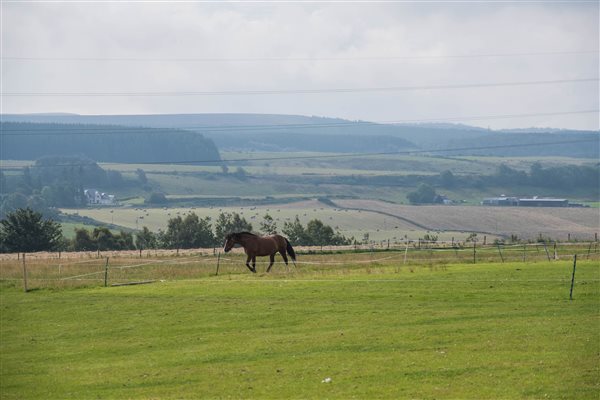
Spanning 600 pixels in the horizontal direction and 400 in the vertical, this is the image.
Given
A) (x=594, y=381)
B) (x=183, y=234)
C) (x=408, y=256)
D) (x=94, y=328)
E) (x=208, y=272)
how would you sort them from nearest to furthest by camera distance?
(x=594, y=381) < (x=94, y=328) < (x=208, y=272) < (x=408, y=256) < (x=183, y=234)

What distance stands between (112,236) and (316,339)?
61.8 meters

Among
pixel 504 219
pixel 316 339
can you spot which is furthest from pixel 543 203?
pixel 316 339

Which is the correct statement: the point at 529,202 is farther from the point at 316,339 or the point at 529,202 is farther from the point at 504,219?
the point at 316,339

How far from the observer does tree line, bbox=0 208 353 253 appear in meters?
78.1

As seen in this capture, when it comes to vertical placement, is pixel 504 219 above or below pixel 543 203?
below

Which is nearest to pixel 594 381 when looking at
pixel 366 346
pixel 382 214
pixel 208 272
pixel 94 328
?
pixel 366 346

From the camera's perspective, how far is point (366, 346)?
79.0ft

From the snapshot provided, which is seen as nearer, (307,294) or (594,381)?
(594,381)

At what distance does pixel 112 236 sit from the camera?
8500 cm

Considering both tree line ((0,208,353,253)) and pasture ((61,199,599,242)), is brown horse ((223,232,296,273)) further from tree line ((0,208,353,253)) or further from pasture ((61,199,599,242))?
pasture ((61,199,599,242))

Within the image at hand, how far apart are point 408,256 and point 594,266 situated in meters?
21.2

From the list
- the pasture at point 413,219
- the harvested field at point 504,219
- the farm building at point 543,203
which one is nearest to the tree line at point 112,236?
the pasture at point 413,219

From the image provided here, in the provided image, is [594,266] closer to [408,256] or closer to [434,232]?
[408,256]

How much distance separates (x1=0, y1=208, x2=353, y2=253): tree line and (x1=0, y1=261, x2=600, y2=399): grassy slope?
1636 inches
